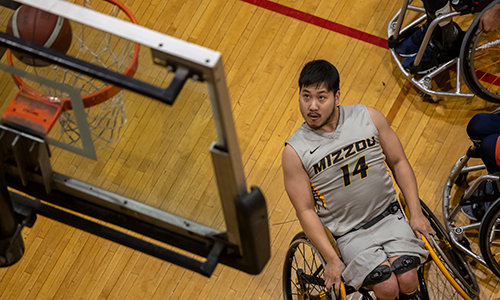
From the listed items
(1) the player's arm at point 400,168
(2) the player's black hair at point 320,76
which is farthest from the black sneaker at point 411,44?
(2) the player's black hair at point 320,76

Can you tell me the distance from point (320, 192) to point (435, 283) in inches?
45.5

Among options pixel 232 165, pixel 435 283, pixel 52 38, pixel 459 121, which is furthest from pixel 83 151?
pixel 459 121

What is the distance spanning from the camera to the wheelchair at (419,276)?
2.72 meters

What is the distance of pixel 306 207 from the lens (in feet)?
9.14

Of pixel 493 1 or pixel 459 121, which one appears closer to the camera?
pixel 493 1

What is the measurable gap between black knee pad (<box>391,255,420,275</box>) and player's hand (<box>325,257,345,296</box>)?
254 millimetres

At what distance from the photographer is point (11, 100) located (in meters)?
1.85

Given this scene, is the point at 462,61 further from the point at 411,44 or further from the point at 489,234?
the point at 489,234

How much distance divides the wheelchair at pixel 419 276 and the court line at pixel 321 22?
1584mm

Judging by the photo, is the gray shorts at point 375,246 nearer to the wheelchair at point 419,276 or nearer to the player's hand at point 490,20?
the wheelchair at point 419,276

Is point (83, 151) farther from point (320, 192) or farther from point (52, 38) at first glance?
point (320, 192)

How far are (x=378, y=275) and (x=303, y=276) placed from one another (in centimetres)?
58

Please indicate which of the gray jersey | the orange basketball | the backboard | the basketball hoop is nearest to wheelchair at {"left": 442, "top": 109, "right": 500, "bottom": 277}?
the gray jersey

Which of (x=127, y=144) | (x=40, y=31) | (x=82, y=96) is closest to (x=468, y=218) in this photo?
(x=127, y=144)
